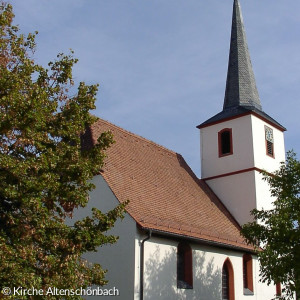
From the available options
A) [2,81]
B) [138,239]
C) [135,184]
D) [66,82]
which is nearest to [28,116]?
[2,81]

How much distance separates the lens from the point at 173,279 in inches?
547

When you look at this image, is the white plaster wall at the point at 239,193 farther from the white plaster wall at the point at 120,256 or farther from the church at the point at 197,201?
the white plaster wall at the point at 120,256

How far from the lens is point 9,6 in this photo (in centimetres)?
938

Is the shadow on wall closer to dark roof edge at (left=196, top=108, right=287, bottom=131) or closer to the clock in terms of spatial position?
dark roof edge at (left=196, top=108, right=287, bottom=131)

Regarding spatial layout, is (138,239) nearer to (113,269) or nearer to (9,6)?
(113,269)

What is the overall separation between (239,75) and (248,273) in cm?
957

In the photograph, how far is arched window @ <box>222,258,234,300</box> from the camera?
53.4 ft

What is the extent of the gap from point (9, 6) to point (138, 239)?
22.3 feet

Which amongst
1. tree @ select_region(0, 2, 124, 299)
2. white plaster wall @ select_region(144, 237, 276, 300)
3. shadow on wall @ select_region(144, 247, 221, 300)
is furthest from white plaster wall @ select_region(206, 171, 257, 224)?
tree @ select_region(0, 2, 124, 299)

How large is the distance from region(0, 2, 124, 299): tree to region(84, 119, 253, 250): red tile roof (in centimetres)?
436

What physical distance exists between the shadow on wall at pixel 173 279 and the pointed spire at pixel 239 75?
8.72m

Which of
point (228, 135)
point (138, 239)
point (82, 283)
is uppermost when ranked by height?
point (228, 135)

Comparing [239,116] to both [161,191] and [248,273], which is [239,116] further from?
[248,273]

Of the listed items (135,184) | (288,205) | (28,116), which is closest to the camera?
(28,116)
